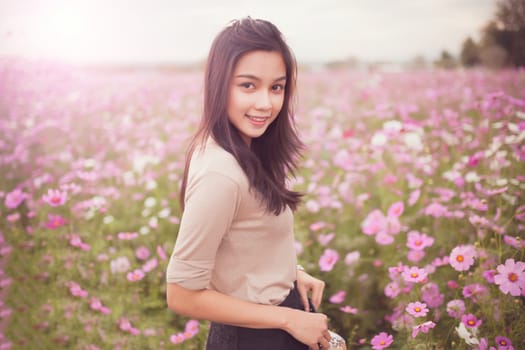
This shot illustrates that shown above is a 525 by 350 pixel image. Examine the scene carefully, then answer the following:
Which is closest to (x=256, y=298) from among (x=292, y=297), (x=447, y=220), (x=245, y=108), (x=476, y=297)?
(x=292, y=297)

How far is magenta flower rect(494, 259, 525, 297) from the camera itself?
137 centimetres

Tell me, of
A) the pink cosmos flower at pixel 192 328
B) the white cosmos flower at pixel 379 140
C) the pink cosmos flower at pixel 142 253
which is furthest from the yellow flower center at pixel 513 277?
the pink cosmos flower at pixel 142 253

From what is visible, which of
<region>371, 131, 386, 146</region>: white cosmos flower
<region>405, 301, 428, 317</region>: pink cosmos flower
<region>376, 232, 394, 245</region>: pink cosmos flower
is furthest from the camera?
<region>371, 131, 386, 146</region>: white cosmos flower

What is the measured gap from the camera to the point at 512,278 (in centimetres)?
139

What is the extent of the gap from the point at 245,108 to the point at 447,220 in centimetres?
159

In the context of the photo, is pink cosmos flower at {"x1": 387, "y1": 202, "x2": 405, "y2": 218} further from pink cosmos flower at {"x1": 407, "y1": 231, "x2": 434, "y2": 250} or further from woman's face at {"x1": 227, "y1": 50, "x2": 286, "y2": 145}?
A: woman's face at {"x1": 227, "y1": 50, "x2": 286, "y2": 145}

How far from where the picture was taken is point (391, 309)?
1975mm

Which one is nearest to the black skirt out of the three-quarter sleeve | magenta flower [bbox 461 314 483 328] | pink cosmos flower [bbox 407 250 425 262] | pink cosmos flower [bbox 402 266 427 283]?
the three-quarter sleeve

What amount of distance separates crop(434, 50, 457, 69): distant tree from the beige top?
8568mm

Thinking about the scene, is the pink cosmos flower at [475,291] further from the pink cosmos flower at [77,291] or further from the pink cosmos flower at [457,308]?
the pink cosmos flower at [77,291]

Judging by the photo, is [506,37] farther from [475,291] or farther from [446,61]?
[475,291]

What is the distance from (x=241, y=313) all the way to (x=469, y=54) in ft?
33.1

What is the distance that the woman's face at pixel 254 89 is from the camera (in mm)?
1023

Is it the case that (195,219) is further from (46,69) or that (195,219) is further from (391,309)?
(46,69)
